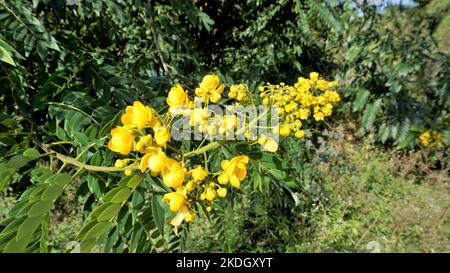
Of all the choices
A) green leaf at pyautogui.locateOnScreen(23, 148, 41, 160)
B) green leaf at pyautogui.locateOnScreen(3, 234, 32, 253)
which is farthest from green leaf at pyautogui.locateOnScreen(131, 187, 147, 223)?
green leaf at pyautogui.locateOnScreen(23, 148, 41, 160)

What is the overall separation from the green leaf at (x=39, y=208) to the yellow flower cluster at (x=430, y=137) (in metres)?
4.13

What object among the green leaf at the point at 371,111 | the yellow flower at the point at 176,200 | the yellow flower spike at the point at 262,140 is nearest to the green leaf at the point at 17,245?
the yellow flower at the point at 176,200

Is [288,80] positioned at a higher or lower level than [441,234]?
higher

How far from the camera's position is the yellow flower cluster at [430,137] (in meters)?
3.78

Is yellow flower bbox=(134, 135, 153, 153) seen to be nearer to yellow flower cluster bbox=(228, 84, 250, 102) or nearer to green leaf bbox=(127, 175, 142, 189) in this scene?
green leaf bbox=(127, 175, 142, 189)

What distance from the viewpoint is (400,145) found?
381 cm

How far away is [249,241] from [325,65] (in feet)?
6.41

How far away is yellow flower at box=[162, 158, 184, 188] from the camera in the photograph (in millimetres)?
719

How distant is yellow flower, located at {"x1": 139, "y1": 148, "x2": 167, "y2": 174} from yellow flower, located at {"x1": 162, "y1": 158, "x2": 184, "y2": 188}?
2 centimetres

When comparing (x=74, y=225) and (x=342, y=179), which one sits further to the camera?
(x=342, y=179)

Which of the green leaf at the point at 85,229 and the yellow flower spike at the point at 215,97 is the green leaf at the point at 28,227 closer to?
the green leaf at the point at 85,229

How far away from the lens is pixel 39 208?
2.48 ft

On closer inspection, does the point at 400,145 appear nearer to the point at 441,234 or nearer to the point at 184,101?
the point at 441,234
